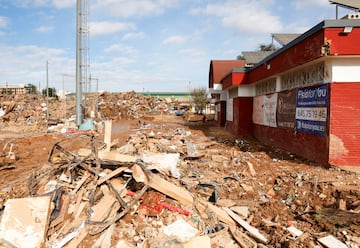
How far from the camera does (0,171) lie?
9.02 m

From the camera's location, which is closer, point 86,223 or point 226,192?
point 86,223

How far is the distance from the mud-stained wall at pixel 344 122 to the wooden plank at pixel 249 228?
12.6 ft

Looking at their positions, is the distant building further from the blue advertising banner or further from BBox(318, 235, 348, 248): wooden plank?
BBox(318, 235, 348, 248): wooden plank

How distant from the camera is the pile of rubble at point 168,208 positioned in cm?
408

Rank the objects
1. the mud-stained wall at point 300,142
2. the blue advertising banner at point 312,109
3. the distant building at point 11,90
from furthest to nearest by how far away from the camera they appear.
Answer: the distant building at point 11,90, the mud-stained wall at point 300,142, the blue advertising banner at point 312,109

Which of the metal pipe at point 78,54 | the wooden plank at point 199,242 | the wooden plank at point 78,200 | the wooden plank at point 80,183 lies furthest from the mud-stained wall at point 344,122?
the metal pipe at point 78,54

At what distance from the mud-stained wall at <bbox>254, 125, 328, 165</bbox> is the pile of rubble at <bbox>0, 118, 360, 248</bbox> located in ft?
3.16

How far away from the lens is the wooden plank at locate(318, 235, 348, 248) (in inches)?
156

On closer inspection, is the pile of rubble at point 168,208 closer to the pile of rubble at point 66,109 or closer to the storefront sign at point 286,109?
the storefront sign at point 286,109

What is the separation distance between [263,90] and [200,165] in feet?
23.1

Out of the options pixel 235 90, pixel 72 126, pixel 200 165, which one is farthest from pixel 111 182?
pixel 72 126

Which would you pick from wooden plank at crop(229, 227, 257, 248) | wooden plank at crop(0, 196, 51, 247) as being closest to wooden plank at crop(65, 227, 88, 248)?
wooden plank at crop(0, 196, 51, 247)

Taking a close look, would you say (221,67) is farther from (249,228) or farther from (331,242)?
(331,242)

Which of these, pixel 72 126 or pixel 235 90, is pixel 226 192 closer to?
pixel 235 90
